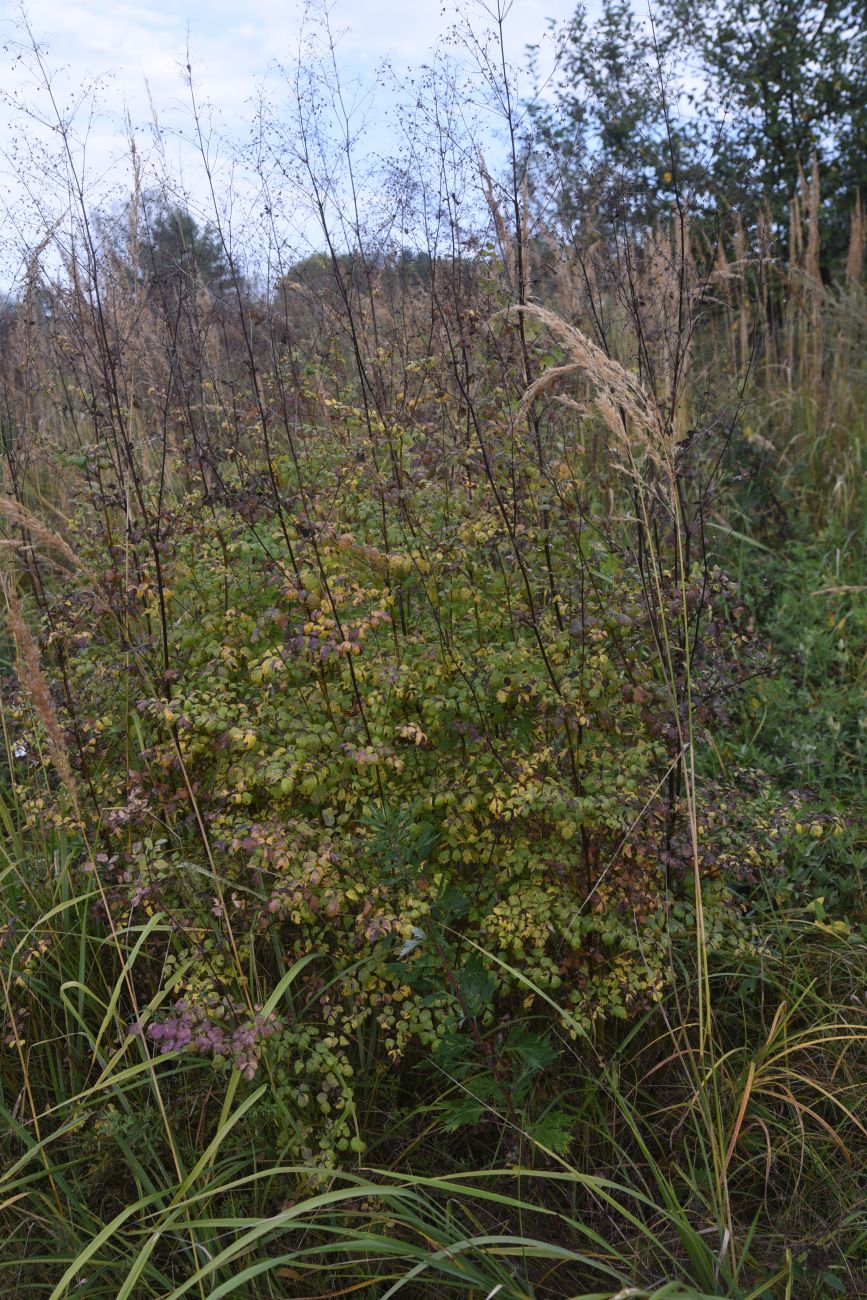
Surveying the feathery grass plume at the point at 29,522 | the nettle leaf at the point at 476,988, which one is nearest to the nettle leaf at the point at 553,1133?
the nettle leaf at the point at 476,988

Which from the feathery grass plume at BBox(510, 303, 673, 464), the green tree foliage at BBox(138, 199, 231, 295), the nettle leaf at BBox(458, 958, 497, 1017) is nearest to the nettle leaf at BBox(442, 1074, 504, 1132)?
the nettle leaf at BBox(458, 958, 497, 1017)

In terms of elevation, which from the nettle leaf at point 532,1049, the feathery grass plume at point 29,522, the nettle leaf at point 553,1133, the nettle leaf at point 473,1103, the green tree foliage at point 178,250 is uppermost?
the green tree foliage at point 178,250

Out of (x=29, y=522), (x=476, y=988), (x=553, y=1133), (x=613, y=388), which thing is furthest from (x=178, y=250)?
(x=553, y=1133)

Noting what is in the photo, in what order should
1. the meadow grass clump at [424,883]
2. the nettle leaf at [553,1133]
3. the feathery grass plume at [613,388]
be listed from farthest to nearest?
the nettle leaf at [553,1133], the meadow grass clump at [424,883], the feathery grass plume at [613,388]

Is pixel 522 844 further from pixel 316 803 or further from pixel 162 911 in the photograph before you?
pixel 162 911

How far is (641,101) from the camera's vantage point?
331 cm

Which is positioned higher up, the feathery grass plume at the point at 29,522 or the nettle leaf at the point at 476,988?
the feathery grass plume at the point at 29,522

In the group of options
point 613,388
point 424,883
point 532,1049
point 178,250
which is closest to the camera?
point 613,388

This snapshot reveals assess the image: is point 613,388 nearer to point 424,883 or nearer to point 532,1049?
point 424,883

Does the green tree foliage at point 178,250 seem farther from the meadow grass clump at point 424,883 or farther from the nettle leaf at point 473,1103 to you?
the nettle leaf at point 473,1103

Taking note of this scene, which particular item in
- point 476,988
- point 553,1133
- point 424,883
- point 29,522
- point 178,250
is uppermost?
point 178,250

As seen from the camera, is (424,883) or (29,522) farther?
(424,883)

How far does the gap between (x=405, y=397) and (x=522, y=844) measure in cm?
149

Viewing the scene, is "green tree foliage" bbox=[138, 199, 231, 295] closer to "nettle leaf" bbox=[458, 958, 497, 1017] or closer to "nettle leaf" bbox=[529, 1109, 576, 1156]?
"nettle leaf" bbox=[458, 958, 497, 1017]
